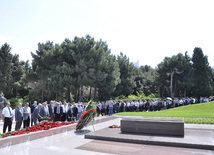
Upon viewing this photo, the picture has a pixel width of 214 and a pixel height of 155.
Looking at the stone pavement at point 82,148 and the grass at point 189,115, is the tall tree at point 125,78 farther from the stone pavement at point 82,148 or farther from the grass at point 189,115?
the stone pavement at point 82,148

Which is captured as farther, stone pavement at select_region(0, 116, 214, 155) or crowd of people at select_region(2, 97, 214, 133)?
crowd of people at select_region(2, 97, 214, 133)

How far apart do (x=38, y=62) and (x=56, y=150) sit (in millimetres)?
32999

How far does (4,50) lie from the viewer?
40.3 m

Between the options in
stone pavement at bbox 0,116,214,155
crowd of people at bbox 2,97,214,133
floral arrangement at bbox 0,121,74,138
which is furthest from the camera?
crowd of people at bbox 2,97,214,133

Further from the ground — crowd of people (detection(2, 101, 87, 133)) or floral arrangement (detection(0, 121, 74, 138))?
crowd of people (detection(2, 101, 87, 133))

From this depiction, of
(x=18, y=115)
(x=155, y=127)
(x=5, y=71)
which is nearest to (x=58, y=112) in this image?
(x=18, y=115)

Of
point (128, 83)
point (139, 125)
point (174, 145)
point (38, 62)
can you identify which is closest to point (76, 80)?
point (38, 62)

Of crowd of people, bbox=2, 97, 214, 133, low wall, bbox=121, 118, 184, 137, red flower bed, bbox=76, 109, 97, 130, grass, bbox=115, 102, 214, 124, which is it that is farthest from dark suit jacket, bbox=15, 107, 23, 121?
grass, bbox=115, 102, 214, 124

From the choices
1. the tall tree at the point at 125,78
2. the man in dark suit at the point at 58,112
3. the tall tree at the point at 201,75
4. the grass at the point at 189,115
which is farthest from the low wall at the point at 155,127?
the tall tree at the point at 201,75

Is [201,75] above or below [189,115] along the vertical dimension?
above

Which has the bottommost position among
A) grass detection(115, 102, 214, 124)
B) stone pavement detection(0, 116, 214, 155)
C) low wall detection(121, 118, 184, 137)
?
grass detection(115, 102, 214, 124)

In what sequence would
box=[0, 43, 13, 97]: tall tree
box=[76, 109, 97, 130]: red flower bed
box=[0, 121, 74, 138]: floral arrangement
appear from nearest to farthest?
box=[0, 121, 74, 138]: floral arrangement
box=[76, 109, 97, 130]: red flower bed
box=[0, 43, 13, 97]: tall tree

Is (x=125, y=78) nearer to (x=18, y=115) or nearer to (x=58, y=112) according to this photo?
(x=58, y=112)

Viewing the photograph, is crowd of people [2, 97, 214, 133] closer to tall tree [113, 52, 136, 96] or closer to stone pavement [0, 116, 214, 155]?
stone pavement [0, 116, 214, 155]
